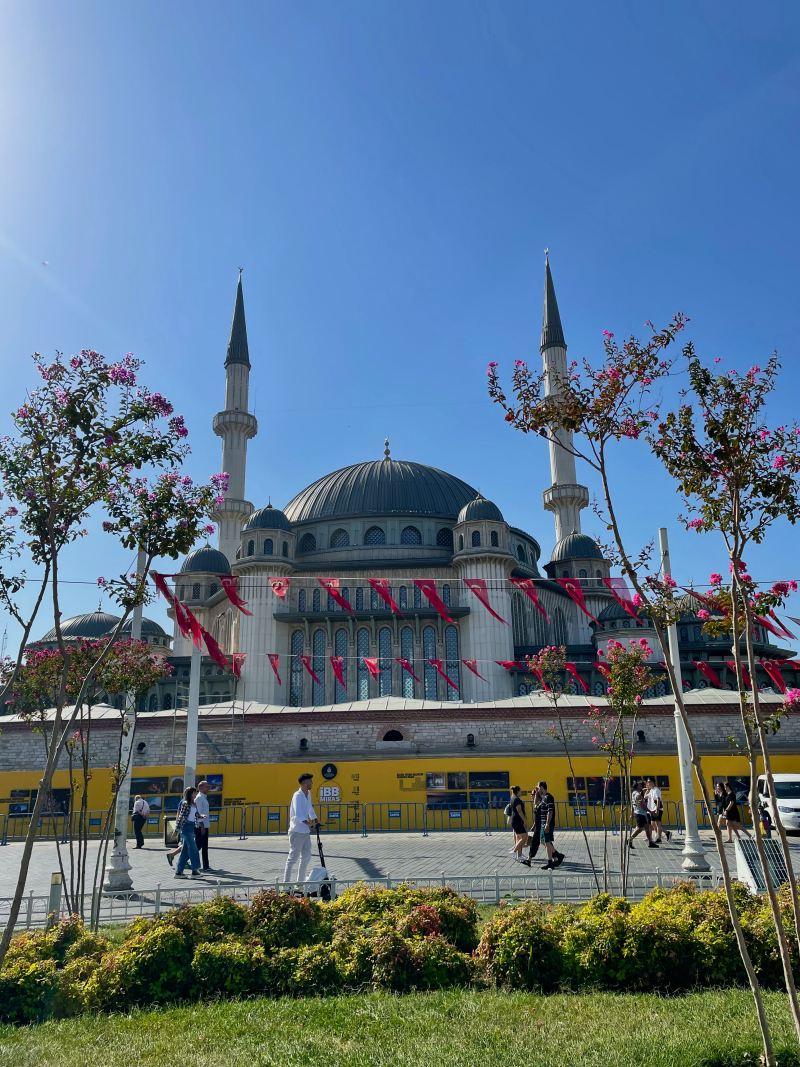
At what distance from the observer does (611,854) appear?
14430 millimetres

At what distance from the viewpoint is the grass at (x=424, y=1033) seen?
492cm

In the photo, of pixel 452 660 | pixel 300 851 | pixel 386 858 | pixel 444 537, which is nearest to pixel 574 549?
pixel 444 537

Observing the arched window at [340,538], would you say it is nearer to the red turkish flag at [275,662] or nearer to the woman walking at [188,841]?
the red turkish flag at [275,662]

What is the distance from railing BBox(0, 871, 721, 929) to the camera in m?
8.80

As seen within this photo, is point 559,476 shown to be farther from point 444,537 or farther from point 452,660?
point 452,660

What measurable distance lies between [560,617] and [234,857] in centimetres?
3483

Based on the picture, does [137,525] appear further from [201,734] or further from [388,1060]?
[201,734]

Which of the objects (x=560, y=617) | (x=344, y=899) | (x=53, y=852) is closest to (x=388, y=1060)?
(x=344, y=899)

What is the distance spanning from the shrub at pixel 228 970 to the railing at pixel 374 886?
154 centimetres

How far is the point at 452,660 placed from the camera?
41594 mm

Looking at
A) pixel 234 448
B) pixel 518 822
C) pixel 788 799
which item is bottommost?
pixel 518 822

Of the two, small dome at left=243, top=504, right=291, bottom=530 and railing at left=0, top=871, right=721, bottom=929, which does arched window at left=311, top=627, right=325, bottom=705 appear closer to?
small dome at left=243, top=504, right=291, bottom=530

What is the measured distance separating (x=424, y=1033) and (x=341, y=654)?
122ft

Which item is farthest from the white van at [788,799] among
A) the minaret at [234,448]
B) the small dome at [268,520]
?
the minaret at [234,448]
